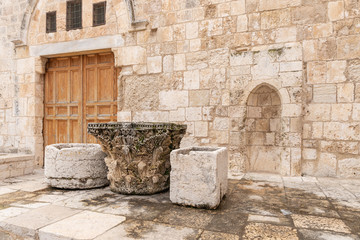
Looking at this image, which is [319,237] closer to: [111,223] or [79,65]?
[111,223]

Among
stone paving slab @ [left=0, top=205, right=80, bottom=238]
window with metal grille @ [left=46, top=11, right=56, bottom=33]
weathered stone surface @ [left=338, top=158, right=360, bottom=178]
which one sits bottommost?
stone paving slab @ [left=0, top=205, right=80, bottom=238]

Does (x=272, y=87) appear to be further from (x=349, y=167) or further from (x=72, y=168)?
(x=72, y=168)

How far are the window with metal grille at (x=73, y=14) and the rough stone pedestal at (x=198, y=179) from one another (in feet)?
14.3

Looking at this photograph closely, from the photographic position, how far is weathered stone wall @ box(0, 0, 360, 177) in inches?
157

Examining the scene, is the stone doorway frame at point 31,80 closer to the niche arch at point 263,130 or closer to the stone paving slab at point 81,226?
the niche arch at point 263,130

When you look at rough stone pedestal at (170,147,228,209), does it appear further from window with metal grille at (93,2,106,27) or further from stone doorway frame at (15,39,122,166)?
stone doorway frame at (15,39,122,166)

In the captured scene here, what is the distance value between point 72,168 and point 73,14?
387cm

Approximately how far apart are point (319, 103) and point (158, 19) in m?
3.27

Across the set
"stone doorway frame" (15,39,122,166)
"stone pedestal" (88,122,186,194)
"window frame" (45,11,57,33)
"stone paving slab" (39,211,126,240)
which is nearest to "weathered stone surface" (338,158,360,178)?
"stone pedestal" (88,122,186,194)

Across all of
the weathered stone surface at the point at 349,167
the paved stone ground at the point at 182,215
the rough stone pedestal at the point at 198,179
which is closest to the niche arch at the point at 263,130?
the weathered stone surface at the point at 349,167

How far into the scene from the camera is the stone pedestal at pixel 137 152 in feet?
10.4

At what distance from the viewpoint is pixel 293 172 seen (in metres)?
4.10

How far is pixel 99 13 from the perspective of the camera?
553 cm

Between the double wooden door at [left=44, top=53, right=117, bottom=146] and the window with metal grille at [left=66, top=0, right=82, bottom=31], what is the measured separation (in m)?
0.68
